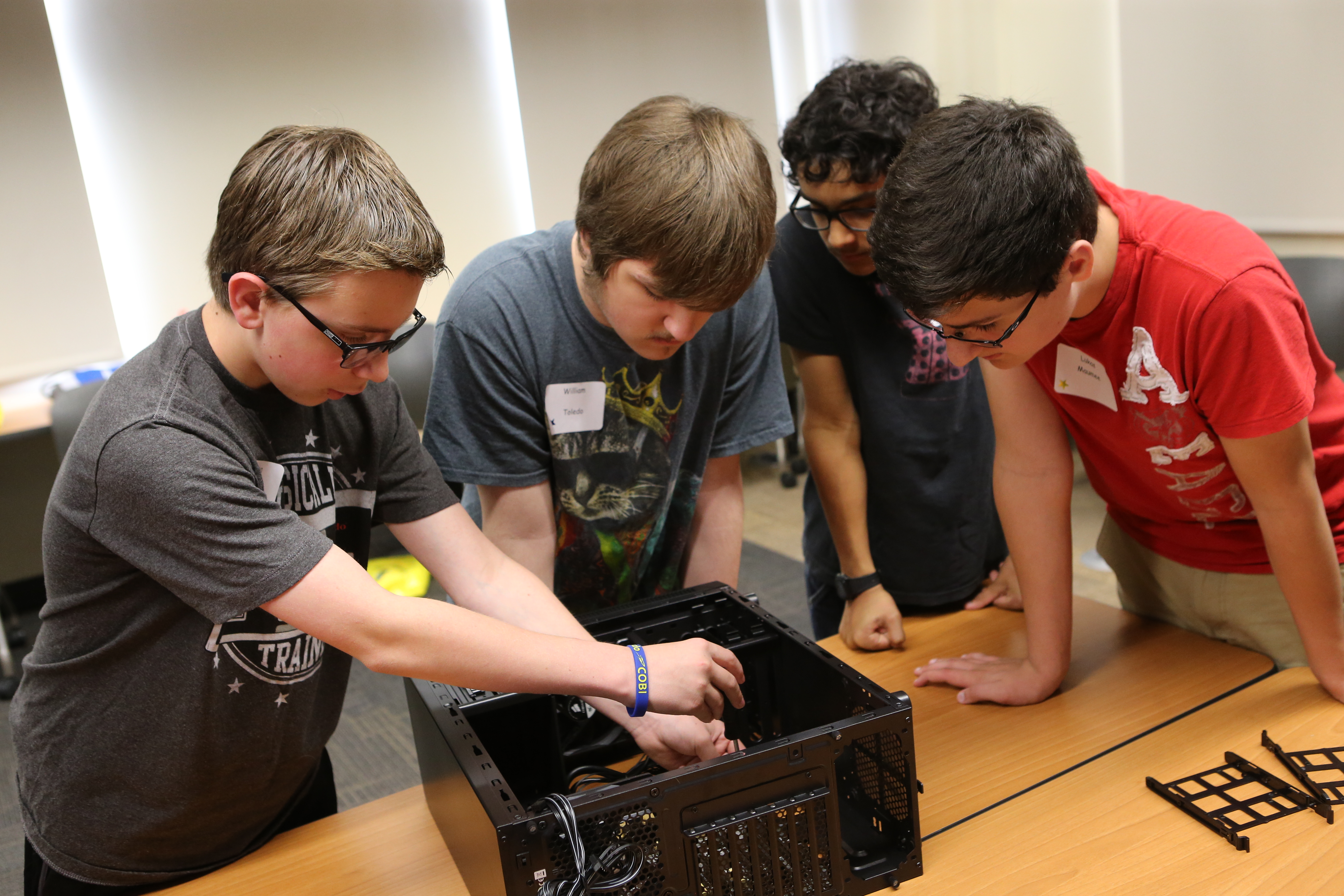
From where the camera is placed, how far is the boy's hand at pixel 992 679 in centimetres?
122

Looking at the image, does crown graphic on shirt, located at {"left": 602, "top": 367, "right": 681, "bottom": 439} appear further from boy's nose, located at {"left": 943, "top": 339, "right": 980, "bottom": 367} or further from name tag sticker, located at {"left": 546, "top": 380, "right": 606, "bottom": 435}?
boy's nose, located at {"left": 943, "top": 339, "right": 980, "bottom": 367}

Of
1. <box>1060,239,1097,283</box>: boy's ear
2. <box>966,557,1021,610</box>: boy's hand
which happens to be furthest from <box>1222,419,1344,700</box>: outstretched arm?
<box>966,557,1021,610</box>: boy's hand

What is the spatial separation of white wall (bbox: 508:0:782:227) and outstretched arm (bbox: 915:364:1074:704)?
281cm

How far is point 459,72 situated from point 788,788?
134 inches

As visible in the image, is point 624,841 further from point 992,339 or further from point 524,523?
point 992,339

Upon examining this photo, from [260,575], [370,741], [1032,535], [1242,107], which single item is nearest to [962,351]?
[1032,535]

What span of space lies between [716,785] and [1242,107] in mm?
3457

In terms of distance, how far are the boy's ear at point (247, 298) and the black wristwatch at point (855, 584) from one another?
928 mm

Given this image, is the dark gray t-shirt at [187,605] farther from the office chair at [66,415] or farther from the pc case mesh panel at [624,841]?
the office chair at [66,415]

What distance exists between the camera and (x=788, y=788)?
2.87 feet

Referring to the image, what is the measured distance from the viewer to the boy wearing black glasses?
4.74ft

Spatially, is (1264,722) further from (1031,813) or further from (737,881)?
(737,881)

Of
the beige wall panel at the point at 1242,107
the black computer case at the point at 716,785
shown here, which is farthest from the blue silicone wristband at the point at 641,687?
the beige wall panel at the point at 1242,107

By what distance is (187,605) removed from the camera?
3.14 ft
